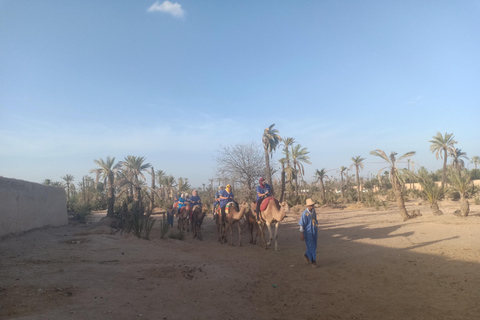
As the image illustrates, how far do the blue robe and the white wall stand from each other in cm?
1046

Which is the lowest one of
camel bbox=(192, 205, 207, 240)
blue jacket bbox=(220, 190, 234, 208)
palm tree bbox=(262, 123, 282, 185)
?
camel bbox=(192, 205, 207, 240)

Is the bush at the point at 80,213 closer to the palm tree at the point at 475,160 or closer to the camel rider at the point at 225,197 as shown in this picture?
the camel rider at the point at 225,197

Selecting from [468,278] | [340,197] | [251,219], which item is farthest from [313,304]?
[340,197]

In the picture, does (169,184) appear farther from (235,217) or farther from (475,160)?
(475,160)

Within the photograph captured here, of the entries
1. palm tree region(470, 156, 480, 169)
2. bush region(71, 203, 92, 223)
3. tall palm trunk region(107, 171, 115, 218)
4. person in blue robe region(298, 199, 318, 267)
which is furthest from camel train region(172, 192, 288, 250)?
palm tree region(470, 156, 480, 169)

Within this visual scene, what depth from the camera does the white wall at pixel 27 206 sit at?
38.6 ft

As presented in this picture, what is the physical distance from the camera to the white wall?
1176 centimetres

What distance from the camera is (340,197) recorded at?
36656 millimetres

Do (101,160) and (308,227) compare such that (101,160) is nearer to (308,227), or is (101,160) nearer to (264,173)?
(264,173)

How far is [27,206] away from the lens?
13359 mm

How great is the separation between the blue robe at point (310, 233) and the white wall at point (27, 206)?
1046 cm

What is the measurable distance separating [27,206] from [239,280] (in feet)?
35.9

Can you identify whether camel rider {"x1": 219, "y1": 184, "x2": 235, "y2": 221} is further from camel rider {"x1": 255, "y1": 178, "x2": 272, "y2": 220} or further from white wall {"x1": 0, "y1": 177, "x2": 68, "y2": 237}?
white wall {"x1": 0, "y1": 177, "x2": 68, "y2": 237}

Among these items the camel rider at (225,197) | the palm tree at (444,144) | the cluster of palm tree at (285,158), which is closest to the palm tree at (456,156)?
the palm tree at (444,144)
